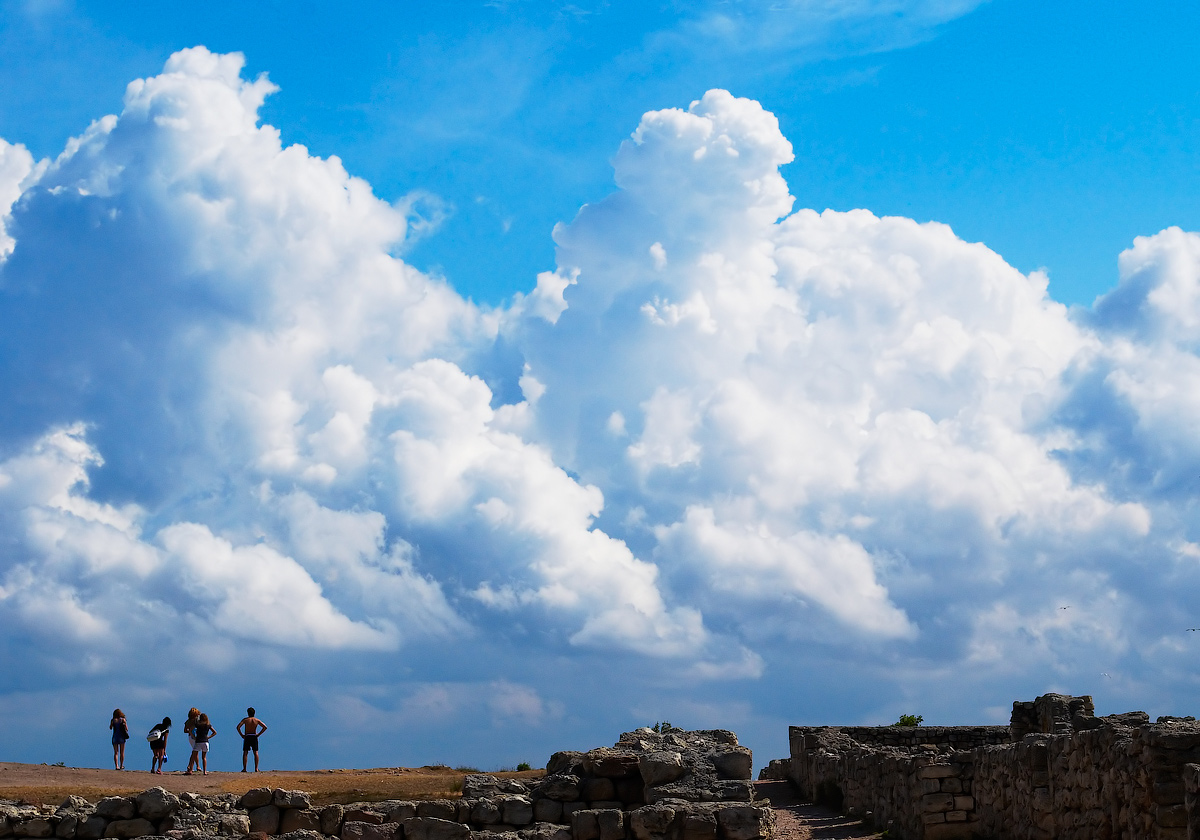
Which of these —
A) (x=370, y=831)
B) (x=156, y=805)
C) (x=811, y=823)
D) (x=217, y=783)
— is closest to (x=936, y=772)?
(x=811, y=823)

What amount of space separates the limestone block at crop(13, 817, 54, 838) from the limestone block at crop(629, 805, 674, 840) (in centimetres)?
743

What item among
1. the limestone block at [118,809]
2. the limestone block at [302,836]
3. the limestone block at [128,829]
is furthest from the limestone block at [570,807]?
the limestone block at [118,809]

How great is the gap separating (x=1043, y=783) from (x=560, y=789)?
640cm

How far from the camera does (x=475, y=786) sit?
14.1 m

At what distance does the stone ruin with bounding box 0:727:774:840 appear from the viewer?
13.0m

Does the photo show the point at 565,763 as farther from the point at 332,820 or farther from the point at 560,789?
the point at 332,820

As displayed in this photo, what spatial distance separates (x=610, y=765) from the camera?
46.4 feet

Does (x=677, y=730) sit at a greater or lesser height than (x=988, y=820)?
greater

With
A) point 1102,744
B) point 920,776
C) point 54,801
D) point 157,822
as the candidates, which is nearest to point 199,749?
point 54,801

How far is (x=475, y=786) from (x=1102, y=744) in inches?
299

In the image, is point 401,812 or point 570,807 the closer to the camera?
point 401,812

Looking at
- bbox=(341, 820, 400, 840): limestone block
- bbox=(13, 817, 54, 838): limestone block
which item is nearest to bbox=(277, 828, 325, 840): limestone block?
bbox=(341, 820, 400, 840): limestone block

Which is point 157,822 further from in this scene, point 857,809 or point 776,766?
point 776,766

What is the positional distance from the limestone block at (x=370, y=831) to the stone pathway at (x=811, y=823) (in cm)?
672
